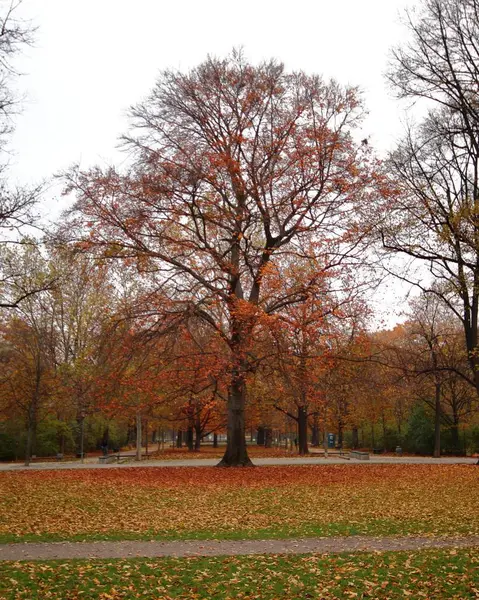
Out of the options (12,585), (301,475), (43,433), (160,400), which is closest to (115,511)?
(12,585)

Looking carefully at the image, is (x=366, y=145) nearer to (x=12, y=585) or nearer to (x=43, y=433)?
(x=12, y=585)

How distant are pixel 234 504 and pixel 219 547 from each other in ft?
16.3

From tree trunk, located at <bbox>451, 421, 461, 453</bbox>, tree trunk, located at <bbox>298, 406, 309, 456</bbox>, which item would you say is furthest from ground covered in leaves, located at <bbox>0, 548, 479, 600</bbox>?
tree trunk, located at <bbox>451, 421, 461, 453</bbox>

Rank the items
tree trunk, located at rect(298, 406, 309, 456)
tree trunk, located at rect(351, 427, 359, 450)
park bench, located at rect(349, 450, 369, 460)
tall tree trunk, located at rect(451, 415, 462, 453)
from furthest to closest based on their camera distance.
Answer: tree trunk, located at rect(351, 427, 359, 450), tall tree trunk, located at rect(451, 415, 462, 453), tree trunk, located at rect(298, 406, 309, 456), park bench, located at rect(349, 450, 369, 460)

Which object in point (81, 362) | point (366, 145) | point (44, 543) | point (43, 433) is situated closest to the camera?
point (44, 543)

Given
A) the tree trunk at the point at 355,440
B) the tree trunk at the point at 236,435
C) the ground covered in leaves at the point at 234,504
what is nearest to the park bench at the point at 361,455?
the tree trunk at the point at 236,435

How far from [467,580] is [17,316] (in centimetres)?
3549

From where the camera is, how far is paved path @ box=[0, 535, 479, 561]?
359 inches

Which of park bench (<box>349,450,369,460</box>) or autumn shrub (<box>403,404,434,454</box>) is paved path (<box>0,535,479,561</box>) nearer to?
park bench (<box>349,450,369,460</box>)

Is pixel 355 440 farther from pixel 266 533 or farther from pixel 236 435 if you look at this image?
pixel 266 533

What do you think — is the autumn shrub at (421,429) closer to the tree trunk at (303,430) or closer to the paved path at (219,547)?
the tree trunk at (303,430)

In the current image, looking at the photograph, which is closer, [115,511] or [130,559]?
[130,559]

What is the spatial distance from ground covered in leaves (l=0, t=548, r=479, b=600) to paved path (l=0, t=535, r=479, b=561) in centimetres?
50

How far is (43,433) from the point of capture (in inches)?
1497
